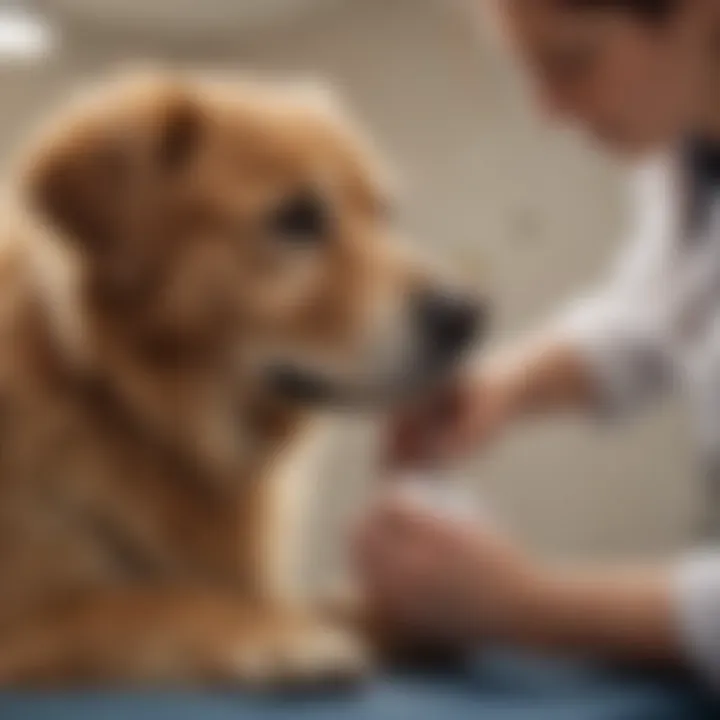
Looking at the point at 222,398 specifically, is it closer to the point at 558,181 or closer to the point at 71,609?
the point at 71,609

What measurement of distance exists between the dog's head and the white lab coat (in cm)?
13

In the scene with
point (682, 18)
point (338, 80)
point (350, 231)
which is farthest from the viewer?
point (338, 80)

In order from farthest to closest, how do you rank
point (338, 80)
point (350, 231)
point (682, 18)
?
point (338, 80) < point (350, 231) < point (682, 18)

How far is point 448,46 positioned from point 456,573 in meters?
0.45

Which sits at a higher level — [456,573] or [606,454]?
[606,454]

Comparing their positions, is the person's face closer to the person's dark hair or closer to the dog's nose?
the person's dark hair

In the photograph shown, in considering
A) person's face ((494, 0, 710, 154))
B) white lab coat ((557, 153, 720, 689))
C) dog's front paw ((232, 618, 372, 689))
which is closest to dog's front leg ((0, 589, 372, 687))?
dog's front paw ((232, 618, 372, 689))

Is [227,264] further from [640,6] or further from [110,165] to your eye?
[640,6]

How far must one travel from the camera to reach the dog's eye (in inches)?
32.8

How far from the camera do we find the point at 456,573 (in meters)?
0.75

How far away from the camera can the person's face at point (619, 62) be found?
75cm

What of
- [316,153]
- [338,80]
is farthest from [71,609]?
[338,80]

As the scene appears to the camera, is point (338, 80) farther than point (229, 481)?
Yes

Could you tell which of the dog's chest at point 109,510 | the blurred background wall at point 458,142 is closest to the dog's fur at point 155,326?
the dog's chest at point 109,510
